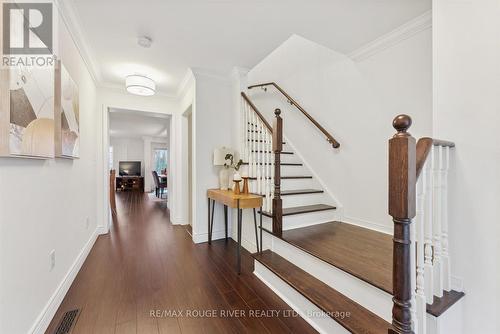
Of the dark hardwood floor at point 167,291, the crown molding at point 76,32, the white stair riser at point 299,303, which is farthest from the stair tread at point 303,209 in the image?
the crown molding at point 76,32

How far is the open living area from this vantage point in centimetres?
113

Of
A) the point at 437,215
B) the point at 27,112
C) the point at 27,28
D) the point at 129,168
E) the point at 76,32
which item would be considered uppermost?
the point at 76,32

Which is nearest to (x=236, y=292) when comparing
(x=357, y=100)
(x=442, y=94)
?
(x=442, y=94)

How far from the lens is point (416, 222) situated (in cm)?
105

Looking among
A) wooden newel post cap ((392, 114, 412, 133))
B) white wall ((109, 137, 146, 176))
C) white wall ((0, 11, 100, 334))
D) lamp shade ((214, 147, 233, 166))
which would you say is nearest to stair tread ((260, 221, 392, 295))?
wooden newel post cap ((392, 114, 412, 133))

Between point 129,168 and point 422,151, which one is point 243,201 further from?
point 129,168

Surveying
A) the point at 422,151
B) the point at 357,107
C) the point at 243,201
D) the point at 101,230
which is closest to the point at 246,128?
the point at 243,201

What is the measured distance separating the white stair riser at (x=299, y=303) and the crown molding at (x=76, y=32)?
2.88m

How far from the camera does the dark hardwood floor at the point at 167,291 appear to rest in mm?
1474

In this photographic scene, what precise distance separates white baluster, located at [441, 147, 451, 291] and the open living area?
0.01 metres

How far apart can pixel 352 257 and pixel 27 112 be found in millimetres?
2386

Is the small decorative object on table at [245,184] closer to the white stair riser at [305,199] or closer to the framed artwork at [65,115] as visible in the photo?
the white stair riser at [305,199]

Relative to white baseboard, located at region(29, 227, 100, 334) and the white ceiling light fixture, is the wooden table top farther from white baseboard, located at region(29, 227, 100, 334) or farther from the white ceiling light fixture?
the white ceiling light fixture

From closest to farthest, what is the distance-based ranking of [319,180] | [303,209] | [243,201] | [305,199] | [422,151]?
[422,151] < [243,201] < [303,209] < [305,199] < [319,180]
